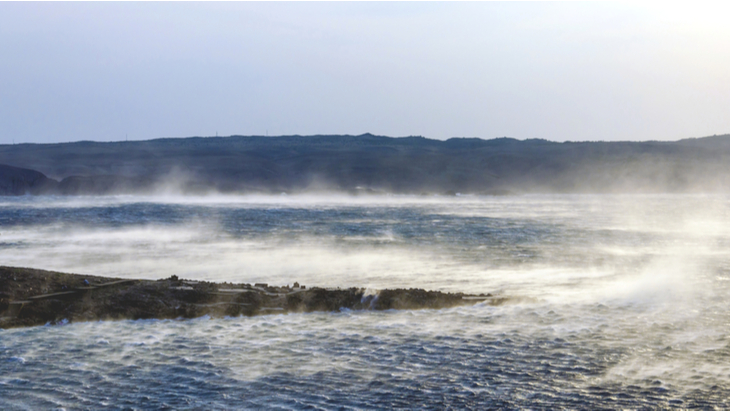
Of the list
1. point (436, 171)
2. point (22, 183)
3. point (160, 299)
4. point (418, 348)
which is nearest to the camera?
point (418, 348)

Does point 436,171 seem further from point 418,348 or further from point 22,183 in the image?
point 418,348

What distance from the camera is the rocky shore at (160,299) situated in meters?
12.0

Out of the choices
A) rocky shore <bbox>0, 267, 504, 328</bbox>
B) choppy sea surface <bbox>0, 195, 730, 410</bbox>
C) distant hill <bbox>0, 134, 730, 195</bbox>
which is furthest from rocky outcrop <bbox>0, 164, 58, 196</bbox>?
rocky shore <bbox>0, 267, 504, 328</bbox>

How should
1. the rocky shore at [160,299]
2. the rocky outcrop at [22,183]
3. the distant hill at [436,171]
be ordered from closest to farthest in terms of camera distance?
the rocky shore at [160,299] < the rocky outcrop at [22,183] < the distant hill at [436,171]

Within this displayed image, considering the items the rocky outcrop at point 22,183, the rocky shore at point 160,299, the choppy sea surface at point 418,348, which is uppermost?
the rocky outcrop at point 22,183

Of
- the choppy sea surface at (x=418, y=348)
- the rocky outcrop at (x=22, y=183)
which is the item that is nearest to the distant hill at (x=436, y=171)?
the rocky outcrop at (x=22, y=183)

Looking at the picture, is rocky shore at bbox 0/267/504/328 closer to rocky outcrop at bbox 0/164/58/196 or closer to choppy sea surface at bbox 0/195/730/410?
choppy sea surface at bbox 0/195/730/410

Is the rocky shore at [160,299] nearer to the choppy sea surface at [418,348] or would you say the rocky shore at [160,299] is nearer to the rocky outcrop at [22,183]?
the choppy sea surface at [418,348]

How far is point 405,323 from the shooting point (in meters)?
11.9

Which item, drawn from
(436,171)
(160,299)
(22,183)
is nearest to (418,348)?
(160,299)

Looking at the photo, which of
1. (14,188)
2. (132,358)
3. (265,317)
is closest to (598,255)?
(265,317)

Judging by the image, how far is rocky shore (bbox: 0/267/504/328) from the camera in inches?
474

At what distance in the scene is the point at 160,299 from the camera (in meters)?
12.7

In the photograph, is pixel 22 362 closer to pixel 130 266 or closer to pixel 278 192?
pixel 130 266
